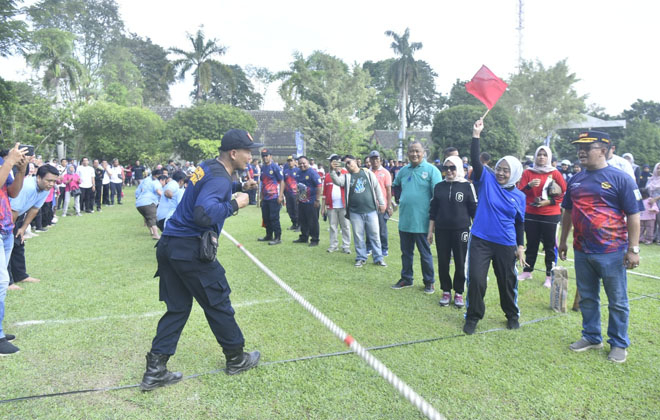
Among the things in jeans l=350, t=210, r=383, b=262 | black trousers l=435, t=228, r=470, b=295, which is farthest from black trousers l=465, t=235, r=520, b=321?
jeans l=350, t=210, r=383, b=262

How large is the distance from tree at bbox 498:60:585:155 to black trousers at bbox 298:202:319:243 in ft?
103

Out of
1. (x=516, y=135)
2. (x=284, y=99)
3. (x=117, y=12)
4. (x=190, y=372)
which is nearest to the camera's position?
(x=190, y=372)

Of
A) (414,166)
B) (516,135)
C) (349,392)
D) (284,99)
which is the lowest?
(349,392)

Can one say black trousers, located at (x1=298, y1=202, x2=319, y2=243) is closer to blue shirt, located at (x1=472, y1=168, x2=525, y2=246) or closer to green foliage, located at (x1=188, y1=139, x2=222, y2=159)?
blue shirt, located at (x1=472, y1=168, x2=525, y2=246)

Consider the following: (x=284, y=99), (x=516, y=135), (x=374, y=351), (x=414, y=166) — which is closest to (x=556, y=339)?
(x=374, y=351)

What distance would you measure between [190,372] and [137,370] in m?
0.51

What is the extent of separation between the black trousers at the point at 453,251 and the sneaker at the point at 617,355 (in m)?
1.88

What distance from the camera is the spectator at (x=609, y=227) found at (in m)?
3.92

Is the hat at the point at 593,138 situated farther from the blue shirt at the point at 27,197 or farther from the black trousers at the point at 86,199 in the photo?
the black trousers at the point at 86,199

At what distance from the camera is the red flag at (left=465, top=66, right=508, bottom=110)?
449 centimetres

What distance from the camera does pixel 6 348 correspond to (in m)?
4.12

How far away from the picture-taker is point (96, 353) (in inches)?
164

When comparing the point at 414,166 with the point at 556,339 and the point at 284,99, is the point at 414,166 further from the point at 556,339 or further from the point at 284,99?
the point at 284,99

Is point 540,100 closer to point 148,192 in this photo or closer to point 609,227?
point 148,192
